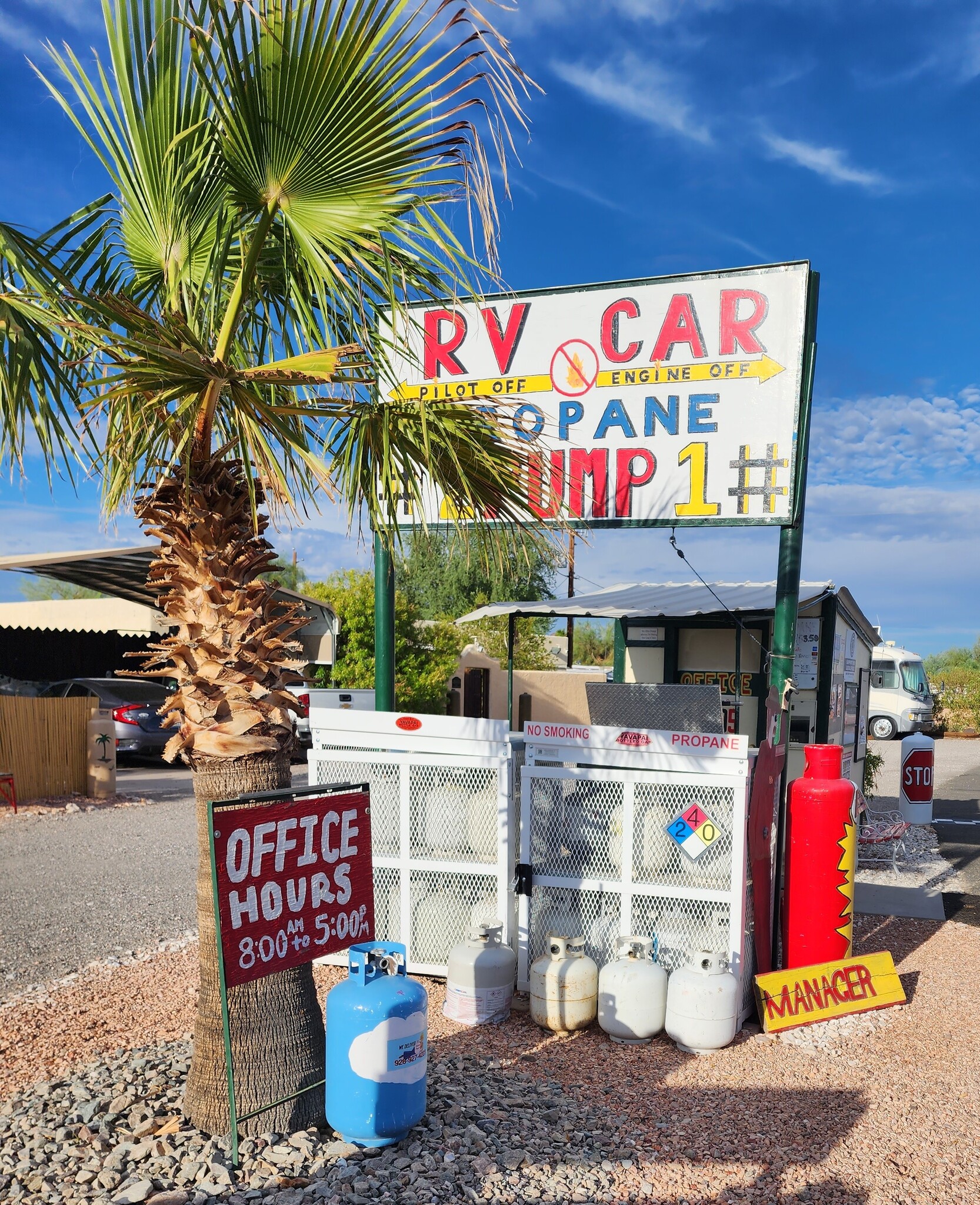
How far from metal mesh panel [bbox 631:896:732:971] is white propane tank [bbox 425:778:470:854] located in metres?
1.15

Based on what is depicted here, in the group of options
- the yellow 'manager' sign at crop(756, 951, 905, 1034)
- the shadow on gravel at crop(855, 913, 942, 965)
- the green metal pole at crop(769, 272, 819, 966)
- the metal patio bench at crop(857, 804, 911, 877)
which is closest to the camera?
the yellow 'manager' sign at crop(756, 951, 905, 1034)

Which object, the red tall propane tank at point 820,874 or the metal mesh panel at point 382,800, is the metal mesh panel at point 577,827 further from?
the red tall propane tank at point 820,874

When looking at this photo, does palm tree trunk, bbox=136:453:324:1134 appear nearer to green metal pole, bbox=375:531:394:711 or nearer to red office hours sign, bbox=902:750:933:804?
green metal pole, bbox=375:531:394:711

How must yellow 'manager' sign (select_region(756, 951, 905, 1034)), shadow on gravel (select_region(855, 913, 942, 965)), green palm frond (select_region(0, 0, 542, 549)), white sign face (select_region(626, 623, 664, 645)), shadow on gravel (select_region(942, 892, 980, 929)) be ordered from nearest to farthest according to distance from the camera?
green palm frond (select_region(0, 0, 542, 549)), yellow 'manager' sign (select_region(756, 951, 905, 1034)), shadow on gravel (select_region(855, 913, 942, 965)), shadow on gravel (select_region(942, 892, 980, 929)), white sign face (select_region(626, 623, 664, 645))

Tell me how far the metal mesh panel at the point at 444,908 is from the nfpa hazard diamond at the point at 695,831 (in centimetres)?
119

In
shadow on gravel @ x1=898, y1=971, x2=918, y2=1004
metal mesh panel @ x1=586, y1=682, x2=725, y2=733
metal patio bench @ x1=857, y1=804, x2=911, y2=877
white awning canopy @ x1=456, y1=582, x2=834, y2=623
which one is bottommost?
metal patio bench @ x1=857, y1=804, x2=911, y2=877

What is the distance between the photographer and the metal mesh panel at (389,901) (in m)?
6.11

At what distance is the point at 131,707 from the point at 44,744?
10.7 feet

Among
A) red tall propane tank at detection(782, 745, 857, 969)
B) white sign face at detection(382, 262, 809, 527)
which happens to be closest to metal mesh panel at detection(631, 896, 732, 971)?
red tall propane tank at detection(782, 745, 857, 969)

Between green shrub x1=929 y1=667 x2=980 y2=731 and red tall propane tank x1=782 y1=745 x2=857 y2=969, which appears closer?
red tall propane tank x1=782 y1=745 x2=857 y2=969

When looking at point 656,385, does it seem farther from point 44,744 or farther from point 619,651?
point 44,744

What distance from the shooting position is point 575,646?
65.8 m

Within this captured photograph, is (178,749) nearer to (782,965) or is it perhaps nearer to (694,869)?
(694,869)

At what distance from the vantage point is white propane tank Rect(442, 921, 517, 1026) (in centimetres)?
532
